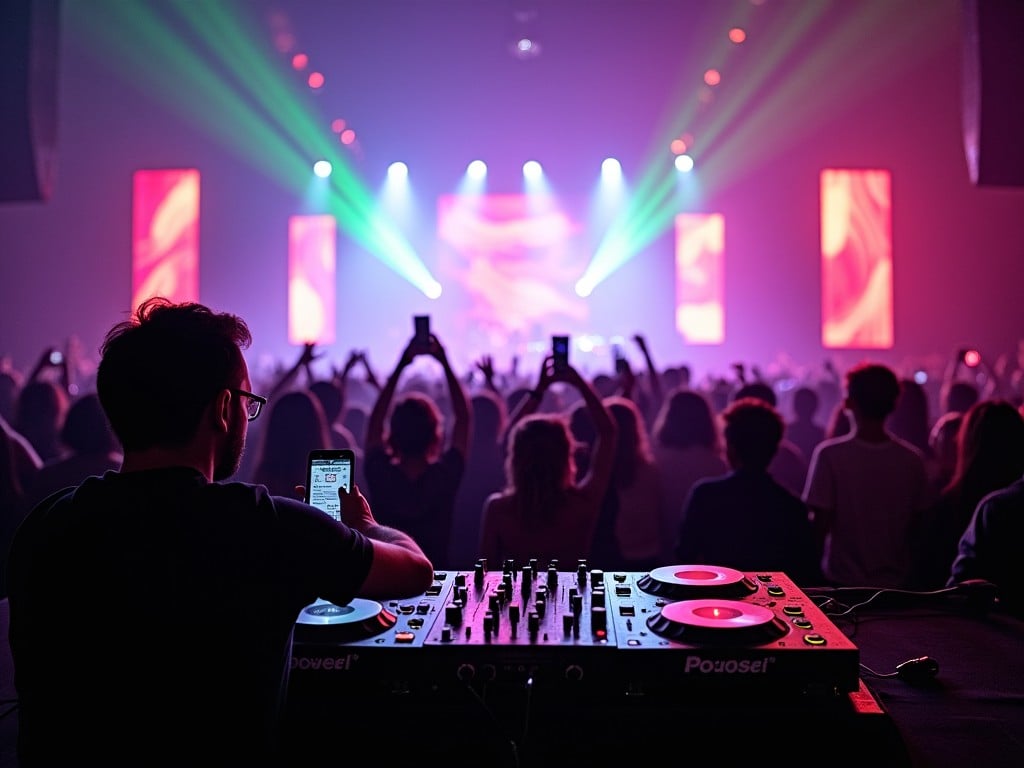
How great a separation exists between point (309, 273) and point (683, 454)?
11895mm

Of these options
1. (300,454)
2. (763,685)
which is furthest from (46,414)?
(763,685)

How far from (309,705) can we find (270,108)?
1426cm

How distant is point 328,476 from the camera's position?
1690 mm

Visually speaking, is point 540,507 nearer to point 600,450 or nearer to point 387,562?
point 600,450

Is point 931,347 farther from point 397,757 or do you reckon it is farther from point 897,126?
point 397,757

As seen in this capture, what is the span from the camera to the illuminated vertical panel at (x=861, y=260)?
13992 mm

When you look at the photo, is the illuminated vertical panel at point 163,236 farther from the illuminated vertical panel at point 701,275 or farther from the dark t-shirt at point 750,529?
the dark t-shirt at point 750,529

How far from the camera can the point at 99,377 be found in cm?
126

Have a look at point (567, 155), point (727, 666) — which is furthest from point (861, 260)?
point (727, 666)

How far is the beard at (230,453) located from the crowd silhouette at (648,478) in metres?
1.46

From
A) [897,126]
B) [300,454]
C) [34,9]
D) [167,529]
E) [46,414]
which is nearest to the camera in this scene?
[167,529]

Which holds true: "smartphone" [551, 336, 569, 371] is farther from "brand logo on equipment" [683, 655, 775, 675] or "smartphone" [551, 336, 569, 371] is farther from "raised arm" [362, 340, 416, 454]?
"brand logo on equipment" [683, 655, 775, 675]

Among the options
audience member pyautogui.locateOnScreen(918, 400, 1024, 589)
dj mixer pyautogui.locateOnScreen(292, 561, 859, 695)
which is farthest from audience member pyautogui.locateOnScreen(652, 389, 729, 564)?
dj mixer pyautogui.locateOnScreen(292, 561, 859, 695)

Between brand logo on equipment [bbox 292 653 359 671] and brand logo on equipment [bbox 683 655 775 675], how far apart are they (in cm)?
48
